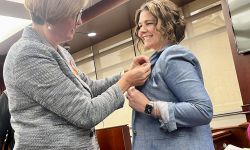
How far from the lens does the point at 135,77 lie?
1015 mm

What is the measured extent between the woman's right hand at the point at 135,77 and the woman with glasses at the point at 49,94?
3cm

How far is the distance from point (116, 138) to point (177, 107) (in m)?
1.64

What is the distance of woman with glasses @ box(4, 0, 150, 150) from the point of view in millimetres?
866

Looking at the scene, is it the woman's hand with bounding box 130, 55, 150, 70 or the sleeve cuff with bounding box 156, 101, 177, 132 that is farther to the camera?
the woman's hand with bounding box 130, 55, 150, 70

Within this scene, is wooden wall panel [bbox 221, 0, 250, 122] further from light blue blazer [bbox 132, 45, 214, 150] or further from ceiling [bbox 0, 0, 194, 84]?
light blue blazer [bbox 132, 45, 214, 150]

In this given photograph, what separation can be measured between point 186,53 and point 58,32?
17.2 inches

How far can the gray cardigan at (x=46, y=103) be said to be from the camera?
0.87 meters

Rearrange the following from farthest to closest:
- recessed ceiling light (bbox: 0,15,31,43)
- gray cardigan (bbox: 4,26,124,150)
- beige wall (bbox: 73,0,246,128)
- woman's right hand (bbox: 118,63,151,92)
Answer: recessed ceiling light (bbox: 0,15,31,43) → beige wall (bbox: 73,0,246,128) → woman's right hand (bbox: 118,63,151,92) → gray cardigan (bbox: 4,26,124,150)

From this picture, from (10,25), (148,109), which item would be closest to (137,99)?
(148,109)

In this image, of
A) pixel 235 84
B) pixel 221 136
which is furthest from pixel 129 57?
pixel 221 136

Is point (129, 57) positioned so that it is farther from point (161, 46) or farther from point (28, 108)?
point (28, 108)

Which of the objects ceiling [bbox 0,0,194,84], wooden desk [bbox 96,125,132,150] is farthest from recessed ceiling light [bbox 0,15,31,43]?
wooden desk [bbox 96,125,132,150]

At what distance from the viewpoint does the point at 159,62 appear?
3.51 feet

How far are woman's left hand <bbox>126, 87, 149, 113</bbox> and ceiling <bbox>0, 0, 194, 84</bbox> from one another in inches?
97.9
